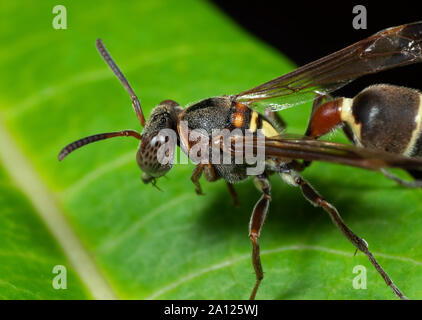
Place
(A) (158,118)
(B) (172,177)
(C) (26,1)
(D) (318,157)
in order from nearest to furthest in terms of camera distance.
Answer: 1. (D) (318,157)
2. (A) (158,118)
3. (B) (172,177)
4. (C) (26,1)

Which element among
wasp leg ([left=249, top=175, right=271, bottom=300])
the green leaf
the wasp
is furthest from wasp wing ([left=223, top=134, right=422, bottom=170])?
the green leaf

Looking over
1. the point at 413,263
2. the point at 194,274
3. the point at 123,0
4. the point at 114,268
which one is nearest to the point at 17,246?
the point at 114,268

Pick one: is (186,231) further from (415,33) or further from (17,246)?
(415,33)

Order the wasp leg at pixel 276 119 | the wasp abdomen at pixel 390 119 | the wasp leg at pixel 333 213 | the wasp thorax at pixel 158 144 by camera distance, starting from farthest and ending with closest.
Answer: the wasp leg at pixel 276 119 < the wasp thorax at pixel 158 144 < the wasp abdomen at pixel 390 119 < the wasp leg at pixel 333 213

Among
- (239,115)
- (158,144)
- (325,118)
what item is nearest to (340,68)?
(325,118)

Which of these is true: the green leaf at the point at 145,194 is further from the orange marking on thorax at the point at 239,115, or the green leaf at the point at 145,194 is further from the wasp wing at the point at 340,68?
the orange marking on thorax at the point at 239,115

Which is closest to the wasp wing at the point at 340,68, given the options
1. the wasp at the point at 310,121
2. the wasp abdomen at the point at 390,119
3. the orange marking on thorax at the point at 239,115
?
the wasp at the point at 310,121

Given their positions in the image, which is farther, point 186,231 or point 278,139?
point 186,231
